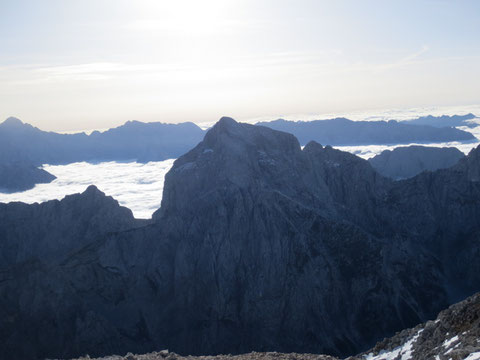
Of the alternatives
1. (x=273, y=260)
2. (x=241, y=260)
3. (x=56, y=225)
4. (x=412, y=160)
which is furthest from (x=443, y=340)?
(x=412, y=160)

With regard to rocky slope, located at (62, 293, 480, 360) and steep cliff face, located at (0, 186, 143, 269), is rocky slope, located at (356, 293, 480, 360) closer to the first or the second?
rocky slope, located at (62, 293, 480, 360)

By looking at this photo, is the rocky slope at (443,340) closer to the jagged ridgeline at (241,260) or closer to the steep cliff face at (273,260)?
the jagged ridgeline at (241,260)

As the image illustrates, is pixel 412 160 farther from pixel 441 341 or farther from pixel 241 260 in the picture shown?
pixel 441 341

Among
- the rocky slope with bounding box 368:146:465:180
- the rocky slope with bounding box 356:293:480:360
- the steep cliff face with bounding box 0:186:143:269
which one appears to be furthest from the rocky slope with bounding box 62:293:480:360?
the rocky slope with bounding box 368:146:465:180

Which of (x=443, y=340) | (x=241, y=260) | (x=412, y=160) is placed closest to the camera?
(x=443, y=340)

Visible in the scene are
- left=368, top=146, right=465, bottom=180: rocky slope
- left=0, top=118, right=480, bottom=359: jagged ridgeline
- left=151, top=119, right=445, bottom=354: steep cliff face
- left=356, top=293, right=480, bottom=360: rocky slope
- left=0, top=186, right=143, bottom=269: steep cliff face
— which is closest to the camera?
left=356, top=293, right=480, bottom=360: rocky slope

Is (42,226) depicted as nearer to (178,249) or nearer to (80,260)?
(80,260)
